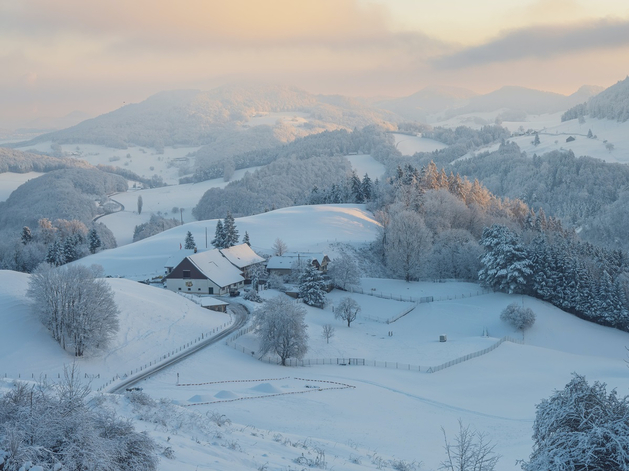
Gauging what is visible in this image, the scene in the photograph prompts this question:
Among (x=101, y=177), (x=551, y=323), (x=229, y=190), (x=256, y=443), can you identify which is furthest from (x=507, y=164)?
(x=256, y=443)

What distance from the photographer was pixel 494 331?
47562 mm

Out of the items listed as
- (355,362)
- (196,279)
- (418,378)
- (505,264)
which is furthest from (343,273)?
(418,378)

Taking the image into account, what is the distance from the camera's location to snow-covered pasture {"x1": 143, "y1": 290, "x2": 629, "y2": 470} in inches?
876

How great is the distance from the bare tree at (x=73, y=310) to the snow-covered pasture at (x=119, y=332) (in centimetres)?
76

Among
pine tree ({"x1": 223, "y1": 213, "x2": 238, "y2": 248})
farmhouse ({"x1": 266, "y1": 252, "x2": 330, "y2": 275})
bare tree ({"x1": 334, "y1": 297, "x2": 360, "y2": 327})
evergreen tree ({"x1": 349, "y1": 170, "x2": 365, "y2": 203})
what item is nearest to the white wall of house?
farmhouse ({"x1": 266, "y1": 252, "x2": 330, "y2": 275})

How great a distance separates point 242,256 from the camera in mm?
64062

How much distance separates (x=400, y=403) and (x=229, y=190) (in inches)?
4616

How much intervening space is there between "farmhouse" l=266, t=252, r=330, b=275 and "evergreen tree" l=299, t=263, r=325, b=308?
6391 millimetres

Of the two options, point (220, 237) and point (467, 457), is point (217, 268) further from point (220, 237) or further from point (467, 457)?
point (467, 457)

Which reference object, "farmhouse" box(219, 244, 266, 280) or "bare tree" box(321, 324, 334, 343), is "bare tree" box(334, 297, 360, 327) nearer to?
"bare tree" box(321, 324, 334, 343)

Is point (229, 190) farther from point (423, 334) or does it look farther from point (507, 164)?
point (423, 334)

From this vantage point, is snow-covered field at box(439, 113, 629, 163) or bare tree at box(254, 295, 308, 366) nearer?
bare tree at box(254, 295, 308, 366)

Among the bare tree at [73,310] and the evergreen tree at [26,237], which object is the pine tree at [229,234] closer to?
the bare tree at [73,310]

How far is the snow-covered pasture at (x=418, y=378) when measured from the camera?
2225 cm
